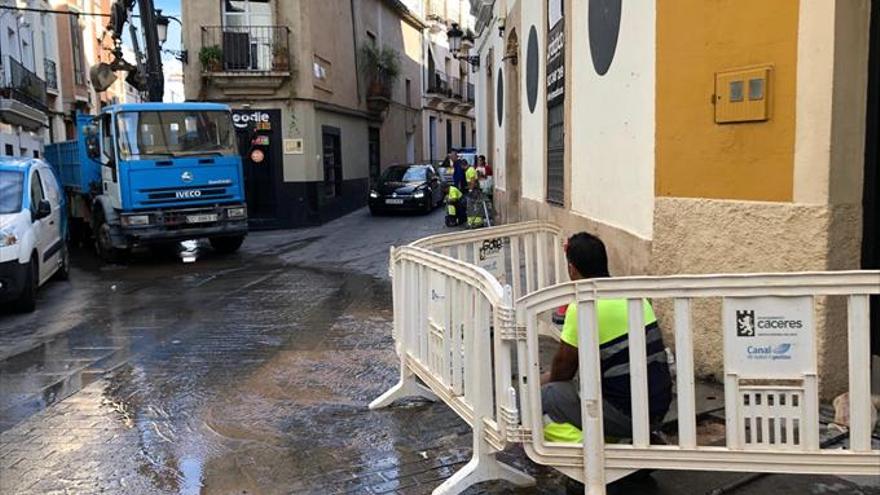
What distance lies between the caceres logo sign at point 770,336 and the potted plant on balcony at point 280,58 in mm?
17666

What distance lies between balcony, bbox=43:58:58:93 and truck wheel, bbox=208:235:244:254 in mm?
18171

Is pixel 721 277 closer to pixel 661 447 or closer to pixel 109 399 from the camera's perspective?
pixel 661 447

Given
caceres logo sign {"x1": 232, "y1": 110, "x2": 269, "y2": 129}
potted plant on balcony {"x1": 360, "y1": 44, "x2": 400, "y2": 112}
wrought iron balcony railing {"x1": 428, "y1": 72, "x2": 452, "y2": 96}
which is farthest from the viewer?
wrought iron balcony railing {"x1": 428, "y1": 72, "x2": 452, "y2": 96}

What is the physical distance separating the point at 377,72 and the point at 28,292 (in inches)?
740

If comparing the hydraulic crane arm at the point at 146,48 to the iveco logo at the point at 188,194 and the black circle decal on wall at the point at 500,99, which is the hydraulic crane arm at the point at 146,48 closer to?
the iveco logo at the point at 188,194

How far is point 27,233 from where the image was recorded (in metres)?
9.19

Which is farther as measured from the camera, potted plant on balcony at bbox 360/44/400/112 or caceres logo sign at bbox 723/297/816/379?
potted plant on balcony at bbox 360/44/400/112

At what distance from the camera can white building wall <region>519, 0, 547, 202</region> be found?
10305 millimetres

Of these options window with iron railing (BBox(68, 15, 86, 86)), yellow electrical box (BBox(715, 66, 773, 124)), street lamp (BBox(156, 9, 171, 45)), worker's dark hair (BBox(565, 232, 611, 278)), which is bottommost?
worker's dark hair (BBox(565, 232, 611, 278))

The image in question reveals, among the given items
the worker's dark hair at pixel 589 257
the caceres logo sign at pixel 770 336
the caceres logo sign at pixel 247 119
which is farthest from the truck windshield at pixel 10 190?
the caceres logo sign at pixel 247 119

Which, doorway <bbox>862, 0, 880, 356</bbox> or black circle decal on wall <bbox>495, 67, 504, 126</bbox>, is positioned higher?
black circle decal on wall <bbox>495, 67, 504, 126</bbox>

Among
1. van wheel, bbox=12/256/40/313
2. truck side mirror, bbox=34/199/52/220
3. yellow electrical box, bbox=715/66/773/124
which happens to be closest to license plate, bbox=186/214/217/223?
truck side mirror, bbox=34/199/52/220

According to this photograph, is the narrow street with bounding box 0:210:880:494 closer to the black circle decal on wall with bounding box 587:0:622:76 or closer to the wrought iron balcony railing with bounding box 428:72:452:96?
the black circle decal on wall with bounding box 587:0:622:76

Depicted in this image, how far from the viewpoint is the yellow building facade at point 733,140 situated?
439 centimetres
